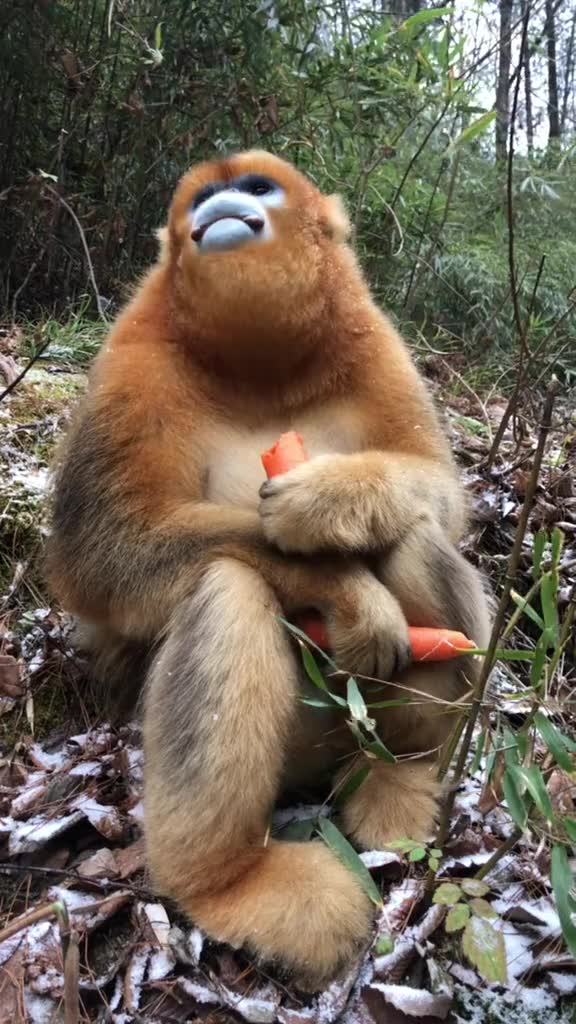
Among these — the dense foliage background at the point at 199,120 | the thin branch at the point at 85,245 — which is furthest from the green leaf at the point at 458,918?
the thin branch at the point at 85,245

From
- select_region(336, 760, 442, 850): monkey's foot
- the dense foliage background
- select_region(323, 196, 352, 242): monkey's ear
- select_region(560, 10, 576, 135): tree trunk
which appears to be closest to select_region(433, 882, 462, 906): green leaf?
select_region(336, 760, 442, 850): monkey's foot

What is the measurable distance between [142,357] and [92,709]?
3.64 ft

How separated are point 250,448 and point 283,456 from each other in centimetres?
17

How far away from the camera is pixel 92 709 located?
101 inches

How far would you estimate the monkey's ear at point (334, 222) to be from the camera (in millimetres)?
2354

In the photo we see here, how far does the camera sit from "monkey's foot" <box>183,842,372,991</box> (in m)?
1.62

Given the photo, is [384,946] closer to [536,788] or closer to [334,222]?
[536,788]

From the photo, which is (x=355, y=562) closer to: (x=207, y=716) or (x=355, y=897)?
(x=207, y=716)

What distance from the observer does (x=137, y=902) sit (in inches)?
72.4

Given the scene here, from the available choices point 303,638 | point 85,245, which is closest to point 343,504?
point 303,638

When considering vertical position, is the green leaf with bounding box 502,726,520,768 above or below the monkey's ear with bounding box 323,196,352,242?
below

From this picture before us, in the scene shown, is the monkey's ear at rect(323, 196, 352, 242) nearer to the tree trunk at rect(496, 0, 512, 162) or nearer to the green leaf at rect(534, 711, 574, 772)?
the green leaf at rect(534, 711, 574, 772)

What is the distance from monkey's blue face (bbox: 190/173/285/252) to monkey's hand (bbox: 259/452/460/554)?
60 cm

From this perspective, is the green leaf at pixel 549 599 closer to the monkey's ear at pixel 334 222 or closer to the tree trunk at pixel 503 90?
the monkey's ear at pixel 334 222
